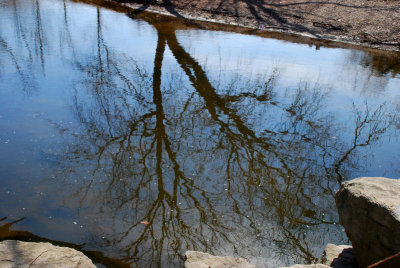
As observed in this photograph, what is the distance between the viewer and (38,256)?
10.5 feet

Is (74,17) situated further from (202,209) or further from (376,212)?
(376,212)

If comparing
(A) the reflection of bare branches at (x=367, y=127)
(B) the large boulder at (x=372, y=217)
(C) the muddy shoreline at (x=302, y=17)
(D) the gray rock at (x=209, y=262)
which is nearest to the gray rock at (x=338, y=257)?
(B) the large boulder at (x=372, y=217)

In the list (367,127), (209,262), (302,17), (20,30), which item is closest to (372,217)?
(209,262)

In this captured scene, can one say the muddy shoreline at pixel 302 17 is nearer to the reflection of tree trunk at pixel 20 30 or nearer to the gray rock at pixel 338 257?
the reflection of tree trunk at pixel 20 30

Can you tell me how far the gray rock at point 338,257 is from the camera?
3.65 metres

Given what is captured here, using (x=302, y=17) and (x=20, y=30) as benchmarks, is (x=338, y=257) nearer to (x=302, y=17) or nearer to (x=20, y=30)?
(x=20, y=30)

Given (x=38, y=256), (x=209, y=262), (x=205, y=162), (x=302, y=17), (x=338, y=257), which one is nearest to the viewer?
(x=38, y=256)

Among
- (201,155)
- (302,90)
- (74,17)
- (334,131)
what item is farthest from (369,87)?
(74,17)

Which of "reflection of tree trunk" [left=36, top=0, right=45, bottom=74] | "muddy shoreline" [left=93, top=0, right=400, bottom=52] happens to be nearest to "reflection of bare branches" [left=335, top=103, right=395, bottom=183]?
"muddy shoreline" [left=93, top=0, right=400, bottom=52]

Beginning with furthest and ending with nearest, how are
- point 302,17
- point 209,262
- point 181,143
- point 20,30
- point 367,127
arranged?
point 302,17, point 20,30, point 367,127, point 181,143, point 209,262

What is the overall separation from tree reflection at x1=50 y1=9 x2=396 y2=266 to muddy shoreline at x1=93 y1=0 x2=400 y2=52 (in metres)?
6.33

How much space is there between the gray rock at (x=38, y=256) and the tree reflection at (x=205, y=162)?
1.91 feet

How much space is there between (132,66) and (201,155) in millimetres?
3954

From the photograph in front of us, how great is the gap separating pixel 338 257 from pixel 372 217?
2.37 feet
